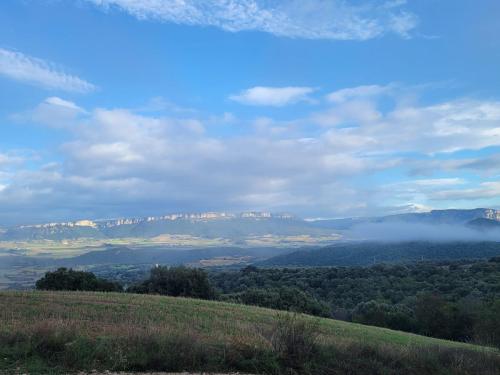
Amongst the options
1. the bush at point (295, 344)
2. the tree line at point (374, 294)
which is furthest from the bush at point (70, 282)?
the bush at point (295, 344)

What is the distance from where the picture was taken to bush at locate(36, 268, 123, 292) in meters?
38.8

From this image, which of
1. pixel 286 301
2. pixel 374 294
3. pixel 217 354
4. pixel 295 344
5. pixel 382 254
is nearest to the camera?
pixel 217 354

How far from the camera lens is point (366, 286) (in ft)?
213

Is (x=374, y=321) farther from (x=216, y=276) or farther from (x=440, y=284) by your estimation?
(x=216, y=276)

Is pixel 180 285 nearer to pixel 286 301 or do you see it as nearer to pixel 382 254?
pixel 286 301

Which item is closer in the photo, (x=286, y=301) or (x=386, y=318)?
(x=386, y=318)

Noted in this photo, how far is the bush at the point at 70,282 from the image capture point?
38750mm

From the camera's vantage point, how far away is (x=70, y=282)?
1540 inches

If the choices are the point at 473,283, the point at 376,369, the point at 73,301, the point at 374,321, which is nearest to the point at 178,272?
the point at 374,321

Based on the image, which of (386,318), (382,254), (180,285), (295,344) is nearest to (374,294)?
(386,318)

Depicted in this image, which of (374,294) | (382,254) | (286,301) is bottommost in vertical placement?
(374,294)

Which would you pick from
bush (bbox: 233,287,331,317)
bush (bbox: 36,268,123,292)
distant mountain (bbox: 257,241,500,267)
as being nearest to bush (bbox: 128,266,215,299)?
bush (bbox: 233,287,331,317)

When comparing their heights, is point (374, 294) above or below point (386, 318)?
above

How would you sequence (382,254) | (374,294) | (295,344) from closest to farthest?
(295,344) < (374,294) < (382,254)
